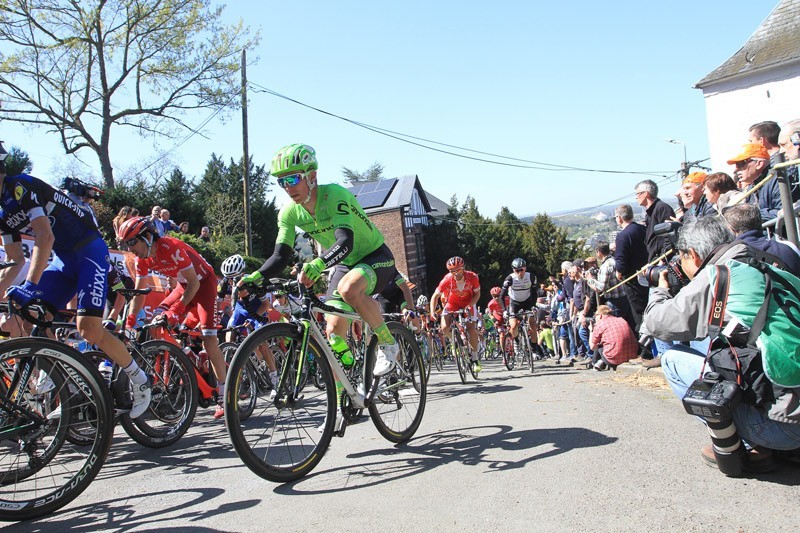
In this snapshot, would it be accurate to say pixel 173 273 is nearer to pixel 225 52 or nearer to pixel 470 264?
pixel 225 52

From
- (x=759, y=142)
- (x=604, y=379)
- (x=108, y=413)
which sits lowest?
(x=604, y=379)

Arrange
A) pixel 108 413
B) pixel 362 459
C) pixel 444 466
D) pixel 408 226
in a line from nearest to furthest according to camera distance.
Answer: pixel 108 413
pixel 444 466
pixel 362 459
pixel 408 226

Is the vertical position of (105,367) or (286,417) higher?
(105,367)

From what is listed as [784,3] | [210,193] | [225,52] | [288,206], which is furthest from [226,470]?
[210,193]

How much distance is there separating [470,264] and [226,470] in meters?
57.2

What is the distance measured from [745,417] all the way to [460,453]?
1949mm

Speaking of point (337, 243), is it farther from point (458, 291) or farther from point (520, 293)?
point (520, 293)

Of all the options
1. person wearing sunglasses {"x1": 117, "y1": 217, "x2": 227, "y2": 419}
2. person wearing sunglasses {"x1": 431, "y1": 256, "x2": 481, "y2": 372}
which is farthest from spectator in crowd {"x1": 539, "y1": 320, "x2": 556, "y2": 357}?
person wearing sunglasses {"x1": 117, "y1": 217, "x2": 227, "y2": 419}

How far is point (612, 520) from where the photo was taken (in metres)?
3.04

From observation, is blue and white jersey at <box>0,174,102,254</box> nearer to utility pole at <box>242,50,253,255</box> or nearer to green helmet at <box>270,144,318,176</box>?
green helmet at <box>270,144,318,176</box>

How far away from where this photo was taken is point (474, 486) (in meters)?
3.71

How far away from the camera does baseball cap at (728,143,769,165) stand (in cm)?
576

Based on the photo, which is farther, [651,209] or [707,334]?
[651,209]

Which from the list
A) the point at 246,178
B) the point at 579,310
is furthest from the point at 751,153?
the point at 246,178
